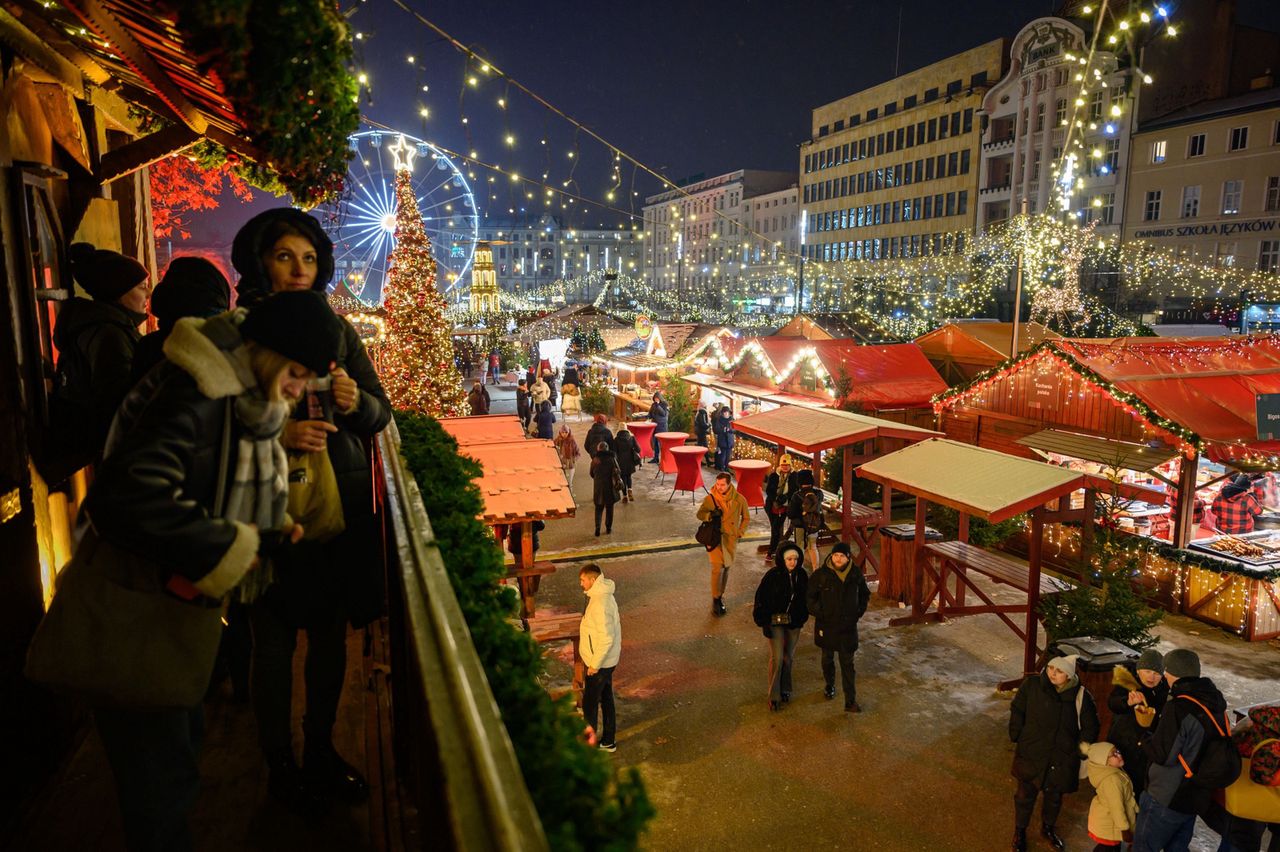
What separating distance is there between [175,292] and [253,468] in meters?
1.86

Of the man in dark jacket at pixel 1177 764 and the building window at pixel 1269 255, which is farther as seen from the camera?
the building window at pixel 1269 255

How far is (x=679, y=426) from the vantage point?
22.6 m

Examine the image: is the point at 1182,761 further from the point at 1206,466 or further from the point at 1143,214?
the point at 1143,214

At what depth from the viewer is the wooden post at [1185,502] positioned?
428 inches

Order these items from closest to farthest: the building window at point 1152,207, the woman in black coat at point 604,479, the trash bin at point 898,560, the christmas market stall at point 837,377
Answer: the trash bin at point 898,560, the woman in black coat at point 604,479, the christmas market stall at point 837,377, the building window at point 1152,207

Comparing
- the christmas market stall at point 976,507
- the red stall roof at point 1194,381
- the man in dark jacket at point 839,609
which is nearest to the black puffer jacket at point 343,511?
the man in dark jacket at point 839,609

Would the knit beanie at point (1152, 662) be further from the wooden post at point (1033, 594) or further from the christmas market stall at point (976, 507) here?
the wooden post at point (1033, 594)

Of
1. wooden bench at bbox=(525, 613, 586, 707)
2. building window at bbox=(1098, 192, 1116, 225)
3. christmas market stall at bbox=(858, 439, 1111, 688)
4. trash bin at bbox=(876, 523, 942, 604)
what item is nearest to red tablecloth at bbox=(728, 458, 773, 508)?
trash bin at bbox=(876, 523, 942, 604)

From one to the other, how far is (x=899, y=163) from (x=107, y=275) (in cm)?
6117

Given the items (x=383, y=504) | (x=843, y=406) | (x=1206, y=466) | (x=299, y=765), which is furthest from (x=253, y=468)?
(x=1206, y=466)

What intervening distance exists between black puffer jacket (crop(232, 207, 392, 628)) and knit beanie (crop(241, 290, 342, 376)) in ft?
2.26

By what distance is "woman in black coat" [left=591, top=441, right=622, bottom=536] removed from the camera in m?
13.4

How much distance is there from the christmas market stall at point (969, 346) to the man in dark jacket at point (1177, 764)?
1546cm

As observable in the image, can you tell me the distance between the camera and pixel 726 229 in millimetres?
87875
